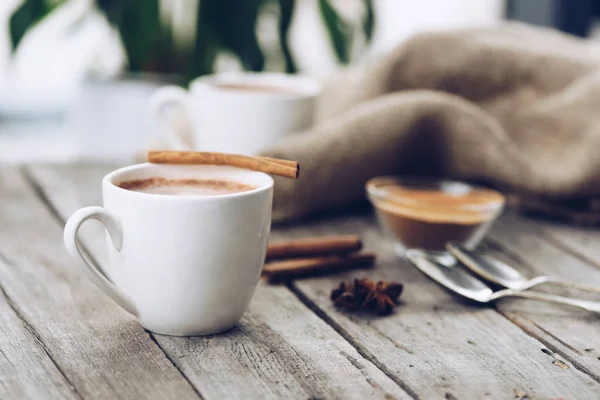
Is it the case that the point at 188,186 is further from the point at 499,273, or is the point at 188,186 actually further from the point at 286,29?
the point at 286,29

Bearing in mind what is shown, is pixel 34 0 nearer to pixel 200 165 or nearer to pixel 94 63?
pixel 94 63

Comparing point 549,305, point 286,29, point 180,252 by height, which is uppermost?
point 286,29

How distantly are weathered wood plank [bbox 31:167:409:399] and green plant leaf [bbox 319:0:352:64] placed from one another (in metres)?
1.11

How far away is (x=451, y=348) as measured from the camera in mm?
765

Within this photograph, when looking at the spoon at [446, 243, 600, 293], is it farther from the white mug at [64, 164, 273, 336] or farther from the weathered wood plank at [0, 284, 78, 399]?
the weathered wood plank at [0, 284, 78, 399]

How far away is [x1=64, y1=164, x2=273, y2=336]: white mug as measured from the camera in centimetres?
70

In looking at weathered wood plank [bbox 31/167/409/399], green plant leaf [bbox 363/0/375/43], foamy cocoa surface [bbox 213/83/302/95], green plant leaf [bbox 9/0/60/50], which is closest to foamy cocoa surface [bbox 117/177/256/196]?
weathered wood plank [bbox 31/167/409/399]

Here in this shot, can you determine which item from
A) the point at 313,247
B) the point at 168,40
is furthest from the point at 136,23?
the point at 313,247

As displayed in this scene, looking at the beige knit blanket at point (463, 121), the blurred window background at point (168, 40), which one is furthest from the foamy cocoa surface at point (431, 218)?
the blurred window background at point (168, 40)

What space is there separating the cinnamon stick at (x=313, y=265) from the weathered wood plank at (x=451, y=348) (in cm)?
2

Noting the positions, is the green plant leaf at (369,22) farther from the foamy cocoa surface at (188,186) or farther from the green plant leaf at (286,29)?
the foamy cocoa surface at (188,186)

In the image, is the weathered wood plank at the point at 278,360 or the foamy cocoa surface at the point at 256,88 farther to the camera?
the foamy cocoa surface at the point at 256,88

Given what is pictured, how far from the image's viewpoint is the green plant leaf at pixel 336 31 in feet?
6.07

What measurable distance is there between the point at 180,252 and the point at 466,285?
14.1 inches
